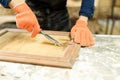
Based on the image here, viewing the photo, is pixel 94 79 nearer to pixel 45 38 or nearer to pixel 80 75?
Answer: pixel 80 75

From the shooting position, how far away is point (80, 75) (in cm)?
84

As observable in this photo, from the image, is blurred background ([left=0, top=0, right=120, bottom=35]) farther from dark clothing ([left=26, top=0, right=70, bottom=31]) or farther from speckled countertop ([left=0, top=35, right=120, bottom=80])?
speckled countertop ([left=0, top=35, right=120, bottom=80])

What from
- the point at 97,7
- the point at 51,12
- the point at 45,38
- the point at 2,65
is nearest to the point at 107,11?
the point at 97,7

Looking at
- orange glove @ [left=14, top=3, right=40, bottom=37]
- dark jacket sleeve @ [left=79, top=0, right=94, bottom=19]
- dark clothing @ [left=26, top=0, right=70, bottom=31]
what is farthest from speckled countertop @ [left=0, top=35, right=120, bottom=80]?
dark clothing @ [left=26, top=0, right=70, bottom=31]

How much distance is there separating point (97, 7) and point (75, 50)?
134 centimetres

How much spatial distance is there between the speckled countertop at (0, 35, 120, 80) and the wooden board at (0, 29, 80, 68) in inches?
1.1

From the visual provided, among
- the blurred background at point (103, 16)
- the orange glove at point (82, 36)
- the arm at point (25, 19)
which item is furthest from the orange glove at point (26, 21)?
the blurred background at point (103, 16)

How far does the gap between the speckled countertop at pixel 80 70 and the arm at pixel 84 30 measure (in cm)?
12

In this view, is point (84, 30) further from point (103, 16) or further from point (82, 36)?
point (103, 16)

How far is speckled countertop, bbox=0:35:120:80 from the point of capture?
82 centimetres

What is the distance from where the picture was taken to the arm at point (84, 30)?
1168 millimetres

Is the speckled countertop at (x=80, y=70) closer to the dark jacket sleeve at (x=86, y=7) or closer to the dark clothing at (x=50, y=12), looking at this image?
the dark jacket sleeve at (x=86, y=7)

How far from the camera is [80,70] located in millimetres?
878

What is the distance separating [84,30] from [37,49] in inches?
13.5
